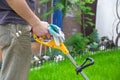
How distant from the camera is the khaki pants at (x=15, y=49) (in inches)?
114

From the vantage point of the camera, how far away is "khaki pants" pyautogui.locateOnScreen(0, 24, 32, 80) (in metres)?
2.89

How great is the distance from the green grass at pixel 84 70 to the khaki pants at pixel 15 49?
2.32 m

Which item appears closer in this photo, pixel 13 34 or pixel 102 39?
pixel 13 34

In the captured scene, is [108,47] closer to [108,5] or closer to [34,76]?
[108,5]

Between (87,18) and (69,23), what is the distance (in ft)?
1.33

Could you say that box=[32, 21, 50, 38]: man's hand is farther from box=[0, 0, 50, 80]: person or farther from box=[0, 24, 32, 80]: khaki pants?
box=[0, 24, 32, 80]: khaki pants

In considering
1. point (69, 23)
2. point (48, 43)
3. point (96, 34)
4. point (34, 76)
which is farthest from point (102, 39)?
point (48, 43)

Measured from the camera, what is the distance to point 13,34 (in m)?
2.89

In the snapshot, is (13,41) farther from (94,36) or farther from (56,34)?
(94,36)

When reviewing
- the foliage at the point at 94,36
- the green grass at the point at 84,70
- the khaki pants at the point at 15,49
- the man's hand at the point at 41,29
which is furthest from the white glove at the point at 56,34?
the foliage at the point at 94,36

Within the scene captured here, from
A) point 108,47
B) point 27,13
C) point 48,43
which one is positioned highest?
point 27,13

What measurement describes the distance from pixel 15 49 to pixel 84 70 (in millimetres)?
2812

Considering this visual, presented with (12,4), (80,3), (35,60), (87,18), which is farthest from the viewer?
(87,18)

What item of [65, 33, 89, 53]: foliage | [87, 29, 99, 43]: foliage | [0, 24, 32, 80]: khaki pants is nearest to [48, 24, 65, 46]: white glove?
[0, 24, 32, 80]: khaki pants
